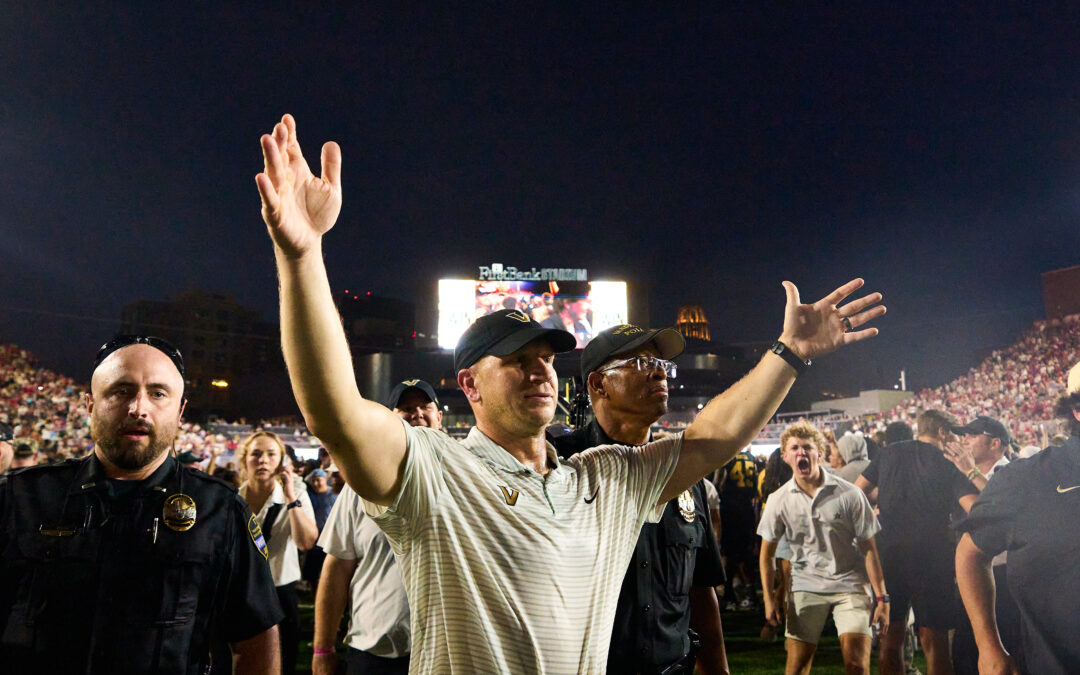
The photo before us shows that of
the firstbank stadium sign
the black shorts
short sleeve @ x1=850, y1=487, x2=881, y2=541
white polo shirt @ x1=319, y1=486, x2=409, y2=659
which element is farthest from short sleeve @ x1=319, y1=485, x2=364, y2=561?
the firstbank stadium sign

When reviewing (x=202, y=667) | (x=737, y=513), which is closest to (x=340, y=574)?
(x=202, y=667)

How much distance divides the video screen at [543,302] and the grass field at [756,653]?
956 inches

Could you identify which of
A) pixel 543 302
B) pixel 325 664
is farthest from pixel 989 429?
pixel 543 302

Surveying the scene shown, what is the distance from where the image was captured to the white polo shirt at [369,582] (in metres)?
3.69

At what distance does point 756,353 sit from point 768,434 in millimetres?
22117

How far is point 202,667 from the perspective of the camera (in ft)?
7.90

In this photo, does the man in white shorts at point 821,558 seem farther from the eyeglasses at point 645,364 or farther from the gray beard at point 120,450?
the gray beard at point 120,450

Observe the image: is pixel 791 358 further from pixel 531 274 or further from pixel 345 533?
pixel 531 274

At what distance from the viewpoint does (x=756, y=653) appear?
754cm

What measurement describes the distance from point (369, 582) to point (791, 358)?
259 cm

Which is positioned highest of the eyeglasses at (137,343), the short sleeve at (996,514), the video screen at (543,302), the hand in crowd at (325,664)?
the video screen at (543,302)

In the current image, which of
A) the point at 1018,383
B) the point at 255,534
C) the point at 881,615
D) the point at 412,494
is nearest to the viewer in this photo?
the point at 412,494

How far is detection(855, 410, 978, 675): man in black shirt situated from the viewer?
235 inches

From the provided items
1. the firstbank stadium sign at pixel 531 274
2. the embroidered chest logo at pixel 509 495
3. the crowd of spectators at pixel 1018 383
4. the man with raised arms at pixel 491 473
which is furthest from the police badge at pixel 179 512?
the firstbank stadium sign at pixel 531 274
